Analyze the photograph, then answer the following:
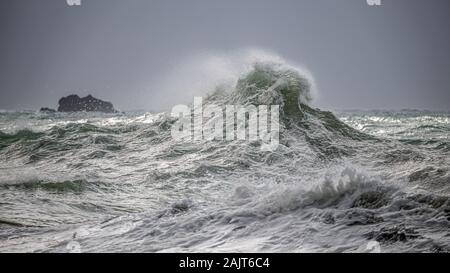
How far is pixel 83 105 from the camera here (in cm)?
6669

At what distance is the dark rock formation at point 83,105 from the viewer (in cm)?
6216

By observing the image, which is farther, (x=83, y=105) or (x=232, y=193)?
(x=83, y=105)

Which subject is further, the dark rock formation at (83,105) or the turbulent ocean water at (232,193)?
the dark rock formation at (83,105)

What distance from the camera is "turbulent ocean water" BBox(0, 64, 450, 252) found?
378 centimetres

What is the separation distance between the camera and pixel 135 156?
10719 millimetres

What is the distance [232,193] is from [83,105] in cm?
6483

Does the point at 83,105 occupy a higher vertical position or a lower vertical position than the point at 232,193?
lower

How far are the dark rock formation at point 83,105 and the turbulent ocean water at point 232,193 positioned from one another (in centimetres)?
5109

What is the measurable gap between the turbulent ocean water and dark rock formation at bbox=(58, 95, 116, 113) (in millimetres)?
51090

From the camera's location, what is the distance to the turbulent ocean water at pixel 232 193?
378 cm

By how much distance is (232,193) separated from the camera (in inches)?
219

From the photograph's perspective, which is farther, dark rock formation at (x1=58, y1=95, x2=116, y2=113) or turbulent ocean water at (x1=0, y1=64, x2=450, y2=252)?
dark rock formation at (x1=58, y1=95, x2=116, y2=113)

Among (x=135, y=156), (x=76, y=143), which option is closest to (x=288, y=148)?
(x=135, y=156)
